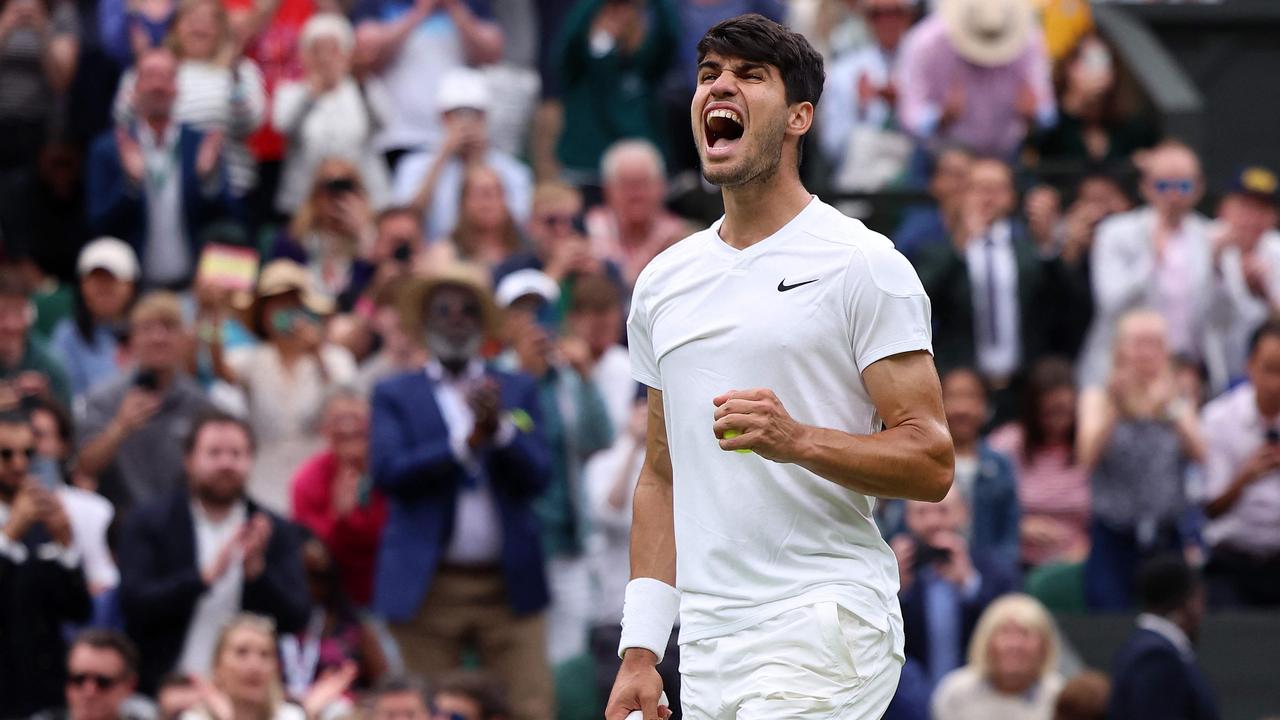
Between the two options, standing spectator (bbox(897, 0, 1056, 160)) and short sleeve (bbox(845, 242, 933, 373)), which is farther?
standing spectator (bbox(897, 0, 1056, 160))

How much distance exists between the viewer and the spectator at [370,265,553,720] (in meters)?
9.32

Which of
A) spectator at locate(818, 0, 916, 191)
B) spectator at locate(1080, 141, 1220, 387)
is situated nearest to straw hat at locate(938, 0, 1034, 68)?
spectator at locate(818, 0, 916, 191)

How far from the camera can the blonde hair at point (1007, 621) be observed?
9508mm

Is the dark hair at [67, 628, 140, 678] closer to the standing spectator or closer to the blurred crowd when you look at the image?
the blurred crowd

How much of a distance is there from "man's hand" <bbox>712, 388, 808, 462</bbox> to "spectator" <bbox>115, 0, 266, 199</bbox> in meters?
7.93

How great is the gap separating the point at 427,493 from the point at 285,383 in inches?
56.2

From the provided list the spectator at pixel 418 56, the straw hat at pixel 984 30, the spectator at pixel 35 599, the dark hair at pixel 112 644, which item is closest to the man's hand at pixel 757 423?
the dark hair at pixel 112 644

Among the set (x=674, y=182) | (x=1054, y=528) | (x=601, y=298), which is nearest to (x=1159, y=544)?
(x=1054, y=528)

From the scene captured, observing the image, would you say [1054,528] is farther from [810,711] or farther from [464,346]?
[810,711]

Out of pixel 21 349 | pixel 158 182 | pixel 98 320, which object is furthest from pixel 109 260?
pixel 158 182

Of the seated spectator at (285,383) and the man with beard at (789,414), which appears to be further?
the seated spectator at (285,383)

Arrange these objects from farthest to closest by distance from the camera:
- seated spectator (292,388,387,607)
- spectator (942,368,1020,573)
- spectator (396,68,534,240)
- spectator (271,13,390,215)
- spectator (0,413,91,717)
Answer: spectator (271,13,390,215)
spectator (396,68,534,240)
spectator (942,368,1020,573)
seated spectator (292,388,387,607)
spectator (0,413,91,717)

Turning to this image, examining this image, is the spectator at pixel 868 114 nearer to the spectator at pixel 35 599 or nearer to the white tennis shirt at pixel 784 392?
the spectator at pixel 35 599

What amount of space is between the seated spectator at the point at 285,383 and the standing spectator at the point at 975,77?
400 cm
